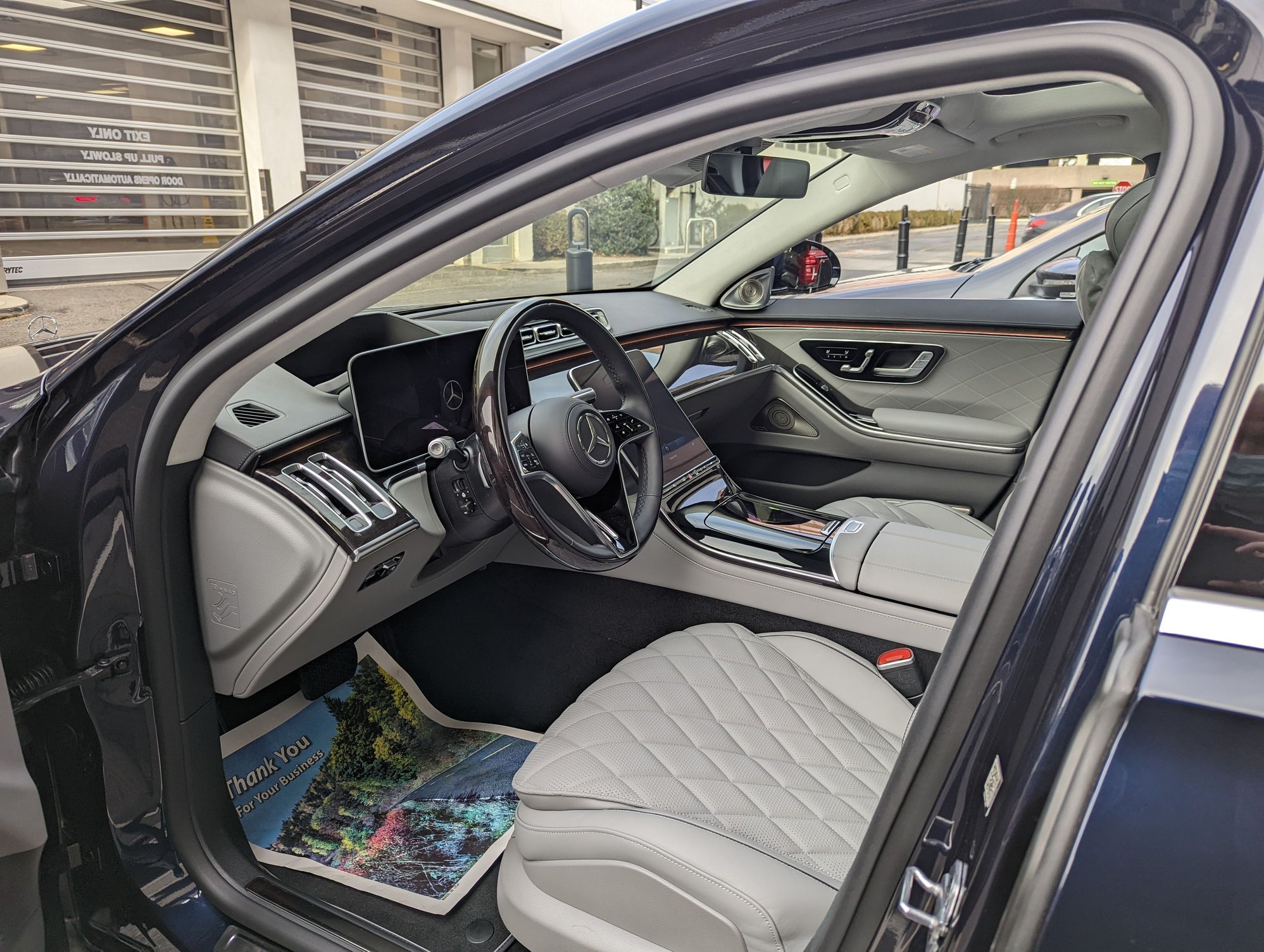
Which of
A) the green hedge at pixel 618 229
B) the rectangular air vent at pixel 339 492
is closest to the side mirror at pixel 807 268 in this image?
the green hedge at pixel 618 229

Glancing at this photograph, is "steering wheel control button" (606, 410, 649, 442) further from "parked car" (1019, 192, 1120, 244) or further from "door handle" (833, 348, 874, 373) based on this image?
"parked car" (1019, 192, 1120, 244)

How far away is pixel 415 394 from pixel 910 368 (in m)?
2.01

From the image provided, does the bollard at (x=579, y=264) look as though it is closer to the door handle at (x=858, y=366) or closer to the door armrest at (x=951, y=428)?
the door handle at (x=858, y=366)

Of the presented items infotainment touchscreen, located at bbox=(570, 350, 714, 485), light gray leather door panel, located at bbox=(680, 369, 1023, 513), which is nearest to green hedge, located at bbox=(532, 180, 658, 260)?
Result: infotainment touchscreen, located at bbox=(570, 350, 714, 485)

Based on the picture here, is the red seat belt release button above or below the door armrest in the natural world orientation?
below

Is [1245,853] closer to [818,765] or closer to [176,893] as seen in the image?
[818,765]

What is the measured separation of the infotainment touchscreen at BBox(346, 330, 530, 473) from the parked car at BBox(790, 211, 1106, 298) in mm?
1915

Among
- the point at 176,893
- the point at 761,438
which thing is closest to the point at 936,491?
the point at 761,438

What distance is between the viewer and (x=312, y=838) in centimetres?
172

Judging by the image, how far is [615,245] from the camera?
3197mm

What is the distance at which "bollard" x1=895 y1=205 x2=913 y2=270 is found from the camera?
4.38 m

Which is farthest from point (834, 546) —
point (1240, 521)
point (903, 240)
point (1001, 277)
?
point (903, 240)

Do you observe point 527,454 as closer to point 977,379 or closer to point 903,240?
point 977,379

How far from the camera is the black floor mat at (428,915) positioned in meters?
1.50
